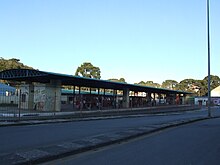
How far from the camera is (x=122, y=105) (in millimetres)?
51219

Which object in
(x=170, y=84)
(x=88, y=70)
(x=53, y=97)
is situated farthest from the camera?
(x=170, y=84)

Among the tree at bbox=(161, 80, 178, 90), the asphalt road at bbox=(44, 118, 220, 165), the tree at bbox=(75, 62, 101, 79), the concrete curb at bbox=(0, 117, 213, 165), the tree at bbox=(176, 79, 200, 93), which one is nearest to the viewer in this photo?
the concrete curb at bbox=(0, 117, 213, 165)

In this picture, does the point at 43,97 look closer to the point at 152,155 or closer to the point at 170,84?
the point at 152,155

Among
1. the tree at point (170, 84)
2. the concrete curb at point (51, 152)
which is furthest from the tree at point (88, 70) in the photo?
the concrete curb at point (51, 152)

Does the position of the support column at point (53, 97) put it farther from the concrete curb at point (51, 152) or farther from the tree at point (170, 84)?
the tree at point (170, 84)

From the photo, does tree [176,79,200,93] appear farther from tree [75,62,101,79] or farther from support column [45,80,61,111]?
support column [45,80,61,111]

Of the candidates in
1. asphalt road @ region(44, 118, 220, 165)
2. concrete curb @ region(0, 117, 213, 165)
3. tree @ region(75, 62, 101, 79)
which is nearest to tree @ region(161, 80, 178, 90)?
tree @ region(75, 62, 101, 79)

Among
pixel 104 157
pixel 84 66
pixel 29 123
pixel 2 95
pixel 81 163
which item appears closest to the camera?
pixel 81 163

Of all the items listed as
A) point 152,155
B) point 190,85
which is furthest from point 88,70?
point 152,155

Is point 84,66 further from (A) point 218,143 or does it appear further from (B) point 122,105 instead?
(A) point 218,143

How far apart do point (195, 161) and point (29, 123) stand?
1389 centimetres

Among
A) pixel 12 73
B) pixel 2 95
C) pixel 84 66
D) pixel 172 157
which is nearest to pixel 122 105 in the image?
pixel 12 73

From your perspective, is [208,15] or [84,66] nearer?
[208,15]

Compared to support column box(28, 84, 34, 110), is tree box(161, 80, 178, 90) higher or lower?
higher
